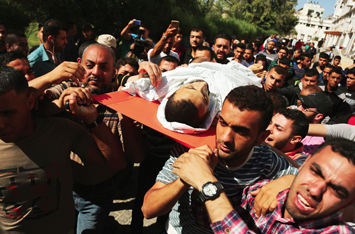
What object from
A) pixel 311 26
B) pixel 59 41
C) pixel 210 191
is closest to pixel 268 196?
pixel 210 191

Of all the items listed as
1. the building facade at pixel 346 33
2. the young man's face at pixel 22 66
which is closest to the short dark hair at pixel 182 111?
the young man's face at pixel 22 66

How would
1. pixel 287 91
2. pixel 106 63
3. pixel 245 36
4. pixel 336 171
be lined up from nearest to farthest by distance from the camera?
pixel 336 171
pixel 106 63
pixel 287 91
pixel 245 36

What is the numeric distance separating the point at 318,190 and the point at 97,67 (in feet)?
7.03

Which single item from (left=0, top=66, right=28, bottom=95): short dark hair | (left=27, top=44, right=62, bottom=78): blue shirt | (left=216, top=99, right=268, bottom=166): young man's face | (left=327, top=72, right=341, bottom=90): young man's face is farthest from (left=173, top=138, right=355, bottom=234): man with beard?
(left=327, top=72, right=341, bottom=90): young man's face

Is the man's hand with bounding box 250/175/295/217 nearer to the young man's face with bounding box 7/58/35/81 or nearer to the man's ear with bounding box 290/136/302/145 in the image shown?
the man's ear with bounding box 290/136/302/145

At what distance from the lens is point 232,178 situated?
162cm

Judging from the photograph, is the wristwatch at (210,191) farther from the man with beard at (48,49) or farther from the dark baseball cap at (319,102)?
the man with beard at (48,49)

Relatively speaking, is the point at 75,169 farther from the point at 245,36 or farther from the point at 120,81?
the point at 245,36

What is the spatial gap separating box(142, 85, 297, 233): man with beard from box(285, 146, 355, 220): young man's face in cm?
39

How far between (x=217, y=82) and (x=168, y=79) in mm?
618

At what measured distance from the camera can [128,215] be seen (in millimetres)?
3326

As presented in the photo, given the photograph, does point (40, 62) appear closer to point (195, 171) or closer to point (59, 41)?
point (59, 41)

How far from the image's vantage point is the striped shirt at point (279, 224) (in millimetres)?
1201

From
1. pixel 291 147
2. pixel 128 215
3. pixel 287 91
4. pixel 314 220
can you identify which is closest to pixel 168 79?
pixel 291 147
